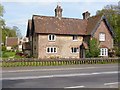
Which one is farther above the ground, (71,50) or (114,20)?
(114,20)

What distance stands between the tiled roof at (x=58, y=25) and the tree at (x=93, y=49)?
3.19 metres

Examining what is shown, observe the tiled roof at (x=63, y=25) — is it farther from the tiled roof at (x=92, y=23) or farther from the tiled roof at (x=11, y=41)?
the tiled roof at (x=11, y=41)

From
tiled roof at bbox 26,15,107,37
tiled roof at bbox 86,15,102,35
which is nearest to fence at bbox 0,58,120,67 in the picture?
tiled roof at bbox 86,15,102,35

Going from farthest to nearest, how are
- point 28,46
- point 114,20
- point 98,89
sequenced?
point 114,20 → point 28,46 → point 98,89

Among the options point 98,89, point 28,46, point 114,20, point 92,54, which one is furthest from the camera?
point 114,20

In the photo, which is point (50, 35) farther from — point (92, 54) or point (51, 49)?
point (92, 54)

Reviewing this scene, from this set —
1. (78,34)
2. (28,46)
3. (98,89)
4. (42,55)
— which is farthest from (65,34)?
(98,89)

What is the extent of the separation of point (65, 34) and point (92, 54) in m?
6.20

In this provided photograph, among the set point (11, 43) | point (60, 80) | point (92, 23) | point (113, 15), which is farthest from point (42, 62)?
point (11, 43)

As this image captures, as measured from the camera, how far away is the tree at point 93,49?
46500 mm

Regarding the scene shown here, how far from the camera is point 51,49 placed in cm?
4831

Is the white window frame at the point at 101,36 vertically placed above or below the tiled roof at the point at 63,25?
below

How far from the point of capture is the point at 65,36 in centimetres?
4909

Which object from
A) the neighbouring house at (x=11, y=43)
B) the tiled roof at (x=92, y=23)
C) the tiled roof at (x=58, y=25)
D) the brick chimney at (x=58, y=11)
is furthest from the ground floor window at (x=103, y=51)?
the neighbouring house at (x=11, y=43)
